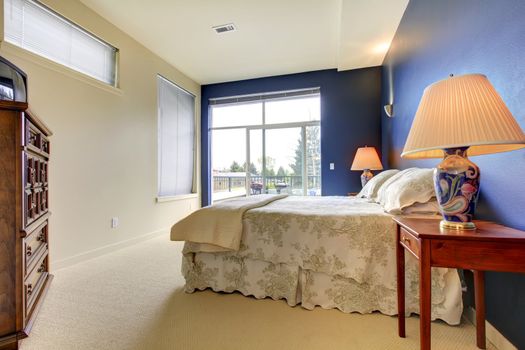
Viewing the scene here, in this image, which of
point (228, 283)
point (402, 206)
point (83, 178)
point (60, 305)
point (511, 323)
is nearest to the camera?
point (511, 323)

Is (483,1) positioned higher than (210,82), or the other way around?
(210,82)

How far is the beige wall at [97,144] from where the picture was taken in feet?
8.09

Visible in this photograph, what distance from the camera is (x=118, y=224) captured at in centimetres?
321

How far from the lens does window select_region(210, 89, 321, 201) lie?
4.71 metres

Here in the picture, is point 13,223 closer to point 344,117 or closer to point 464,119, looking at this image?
point 464,119

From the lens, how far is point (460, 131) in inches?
39.5

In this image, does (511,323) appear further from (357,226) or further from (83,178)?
(83,178)

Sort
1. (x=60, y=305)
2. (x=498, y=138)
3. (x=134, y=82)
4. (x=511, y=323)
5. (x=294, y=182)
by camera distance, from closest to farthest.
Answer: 1. (x=498, y=138)
2. (x=511, y=323)
3. (x=60, y=305)
4. (x=134, y=82)
5. (x=294, y=182)

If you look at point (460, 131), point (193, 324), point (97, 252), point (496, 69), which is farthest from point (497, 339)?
point (97, 252)

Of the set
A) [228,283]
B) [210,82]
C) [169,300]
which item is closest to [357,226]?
[228,283]

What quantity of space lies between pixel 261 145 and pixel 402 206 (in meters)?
3.65

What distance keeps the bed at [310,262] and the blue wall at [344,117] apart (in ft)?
8.73

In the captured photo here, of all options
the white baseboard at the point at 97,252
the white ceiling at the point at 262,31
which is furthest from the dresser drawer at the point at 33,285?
the white ceiling at the point at 262,31

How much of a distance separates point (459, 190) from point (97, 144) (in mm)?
3332
